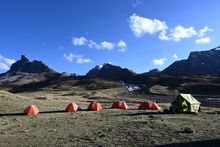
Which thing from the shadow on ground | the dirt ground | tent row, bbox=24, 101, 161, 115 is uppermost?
tent row, bbox=24, 101, 161, 115

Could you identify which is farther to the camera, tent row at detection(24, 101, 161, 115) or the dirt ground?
tent row at detection(24, 101, 161, 115)

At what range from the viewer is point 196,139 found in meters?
26.5

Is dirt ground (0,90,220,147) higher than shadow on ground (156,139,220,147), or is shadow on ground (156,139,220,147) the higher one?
dirt ground (0,90,220,147)

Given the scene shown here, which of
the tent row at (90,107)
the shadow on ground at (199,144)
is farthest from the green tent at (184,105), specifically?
the shadow on ground at (199,144)

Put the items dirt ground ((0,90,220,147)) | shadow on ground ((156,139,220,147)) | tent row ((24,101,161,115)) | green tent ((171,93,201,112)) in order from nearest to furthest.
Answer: shadow on ground ((156,139,220,147))
dirt ground ((0,90,220,147))
green tent ((171,93,201,112))
tent row ((24,101,161,115))

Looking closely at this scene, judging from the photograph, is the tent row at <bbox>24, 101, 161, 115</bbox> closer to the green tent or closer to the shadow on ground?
the green tent

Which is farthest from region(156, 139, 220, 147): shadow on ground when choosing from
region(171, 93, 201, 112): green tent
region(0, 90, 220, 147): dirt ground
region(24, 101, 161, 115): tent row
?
region(24, 101, 161, 115): tent row

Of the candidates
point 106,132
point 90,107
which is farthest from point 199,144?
point 90,107

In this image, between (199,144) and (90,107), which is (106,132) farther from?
(90,107)

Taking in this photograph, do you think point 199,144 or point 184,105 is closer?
point 199,144

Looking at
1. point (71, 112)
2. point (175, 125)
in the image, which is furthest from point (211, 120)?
point (71, 112)

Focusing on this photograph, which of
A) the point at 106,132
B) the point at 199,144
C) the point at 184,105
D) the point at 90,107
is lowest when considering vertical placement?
the point at 199,144

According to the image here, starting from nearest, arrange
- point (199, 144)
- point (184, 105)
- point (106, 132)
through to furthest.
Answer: point (199, 144), point (106, 132), point (184, 105)

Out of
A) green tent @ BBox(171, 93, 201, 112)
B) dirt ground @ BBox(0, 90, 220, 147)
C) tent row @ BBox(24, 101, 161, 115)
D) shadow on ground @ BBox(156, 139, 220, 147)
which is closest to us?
shadow on ground @ BBox(156, 139, 220, 147)
